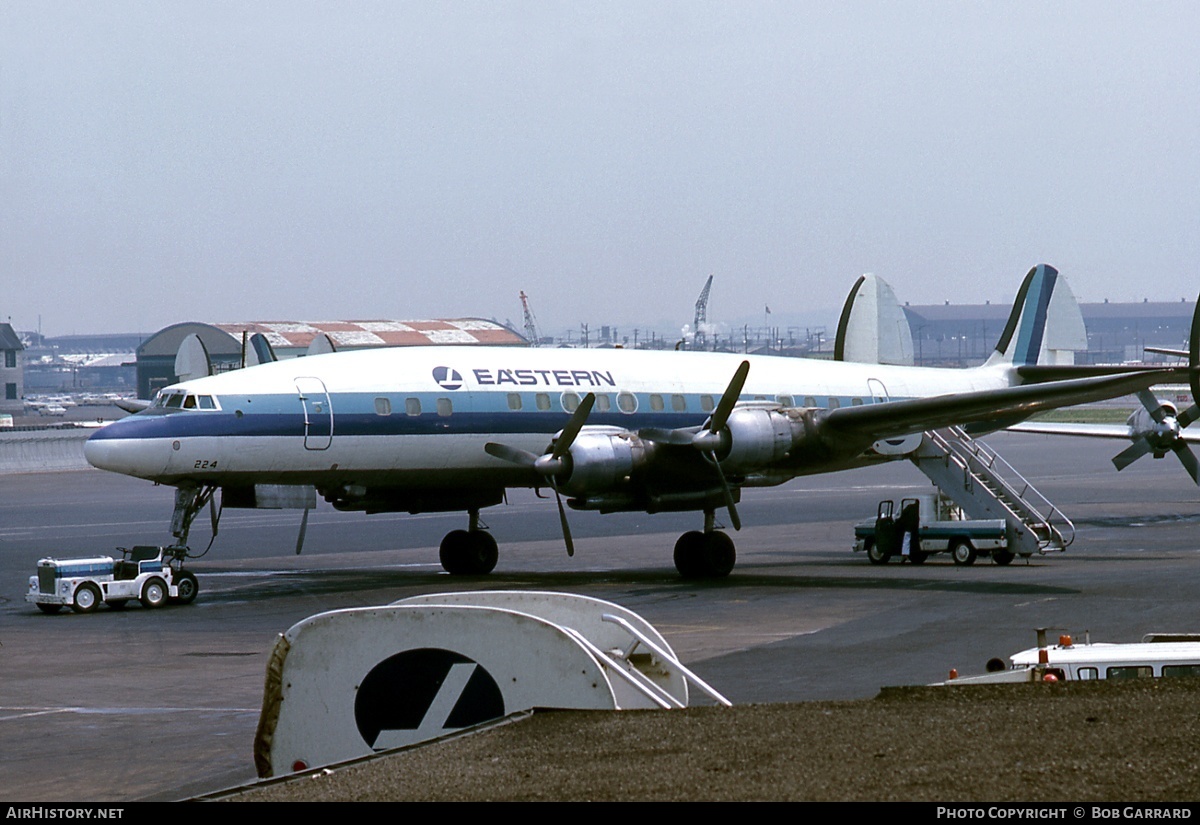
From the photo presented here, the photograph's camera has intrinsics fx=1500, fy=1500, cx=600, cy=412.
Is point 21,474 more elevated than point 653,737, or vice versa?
point 653,737

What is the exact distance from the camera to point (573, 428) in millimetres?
26219

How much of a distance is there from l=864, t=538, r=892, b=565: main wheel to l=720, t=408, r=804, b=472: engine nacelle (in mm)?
4765

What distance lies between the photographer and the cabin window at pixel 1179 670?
1043cm

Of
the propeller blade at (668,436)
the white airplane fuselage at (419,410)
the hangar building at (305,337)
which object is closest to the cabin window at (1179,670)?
the propeller blade at (668,436)

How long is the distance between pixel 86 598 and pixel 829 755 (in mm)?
21052

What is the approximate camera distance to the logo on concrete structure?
7.36 m

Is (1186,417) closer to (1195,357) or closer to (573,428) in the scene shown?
(1195,357)

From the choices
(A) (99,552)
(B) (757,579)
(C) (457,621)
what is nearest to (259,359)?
(A) (99,552)

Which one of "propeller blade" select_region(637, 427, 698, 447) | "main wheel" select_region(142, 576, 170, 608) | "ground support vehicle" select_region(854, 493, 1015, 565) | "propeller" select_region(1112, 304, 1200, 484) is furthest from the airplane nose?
"propeller" select_region(1112, 304, 1200, 484)

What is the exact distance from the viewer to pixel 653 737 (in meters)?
6.21

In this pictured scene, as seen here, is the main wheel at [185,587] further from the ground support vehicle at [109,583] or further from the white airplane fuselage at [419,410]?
the white airplane fuselage at [419,410]

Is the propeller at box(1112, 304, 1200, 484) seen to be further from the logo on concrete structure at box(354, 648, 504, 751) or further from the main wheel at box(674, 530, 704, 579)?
the logo on concrete structure at box(354, 648, 504, 751)
